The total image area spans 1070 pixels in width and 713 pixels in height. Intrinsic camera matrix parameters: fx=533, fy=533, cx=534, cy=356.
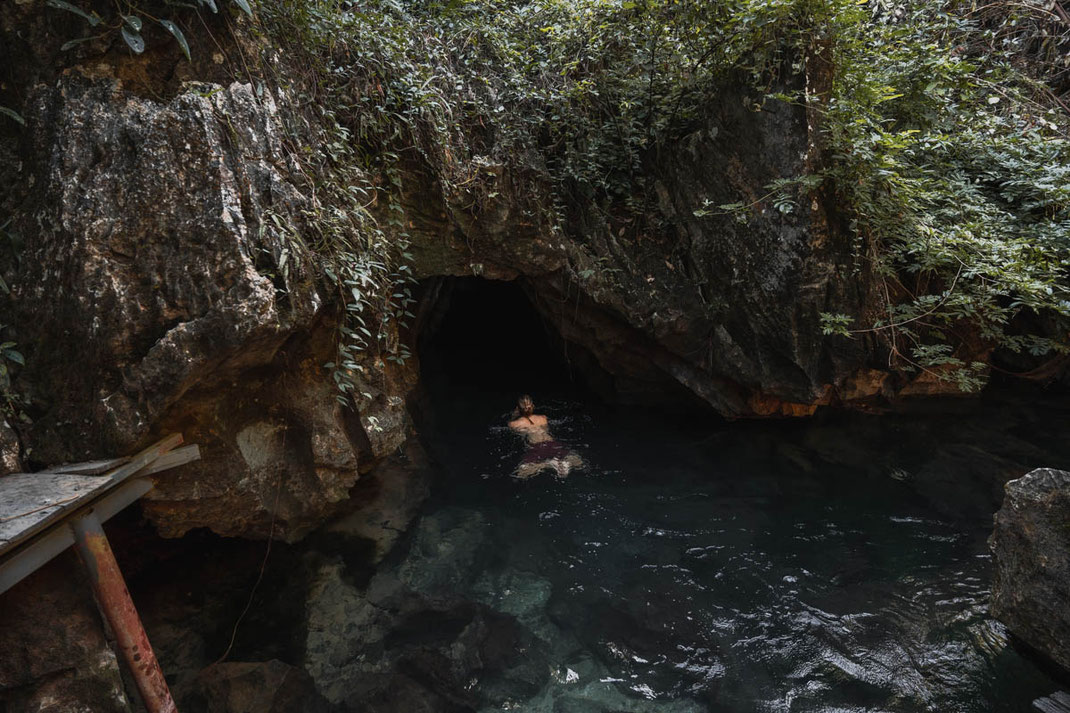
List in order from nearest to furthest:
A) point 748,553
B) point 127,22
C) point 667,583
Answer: point 127,22 < point 667,583 < point 748,553

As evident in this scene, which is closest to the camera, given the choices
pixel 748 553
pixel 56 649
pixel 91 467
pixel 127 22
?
Answer: pixel 56 649

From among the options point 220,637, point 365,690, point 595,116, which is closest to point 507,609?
point 365,690

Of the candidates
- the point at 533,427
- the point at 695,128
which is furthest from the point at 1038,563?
the point at 695,128

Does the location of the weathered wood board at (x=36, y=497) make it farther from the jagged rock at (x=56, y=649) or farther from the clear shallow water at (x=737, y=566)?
the clear shallow water at (x=737, y=566)

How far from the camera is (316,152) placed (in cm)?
448

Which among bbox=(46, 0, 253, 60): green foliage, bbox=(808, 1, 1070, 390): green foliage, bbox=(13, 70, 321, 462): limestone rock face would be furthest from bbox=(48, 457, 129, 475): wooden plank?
bbox=(808, 1, 1070, 390): green foliage

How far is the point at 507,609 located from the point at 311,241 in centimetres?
368

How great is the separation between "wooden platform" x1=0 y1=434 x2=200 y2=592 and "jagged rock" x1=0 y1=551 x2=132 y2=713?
0.39 metres

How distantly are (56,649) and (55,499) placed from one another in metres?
0.92

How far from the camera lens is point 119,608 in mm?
3207

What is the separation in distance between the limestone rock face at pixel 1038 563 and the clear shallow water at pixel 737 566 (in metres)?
0.49

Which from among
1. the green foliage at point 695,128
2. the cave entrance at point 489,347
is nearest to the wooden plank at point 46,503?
the green foliage at point 695,128

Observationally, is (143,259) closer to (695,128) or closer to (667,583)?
(667,583)

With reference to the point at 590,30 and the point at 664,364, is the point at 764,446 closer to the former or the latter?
the point at 664,364
